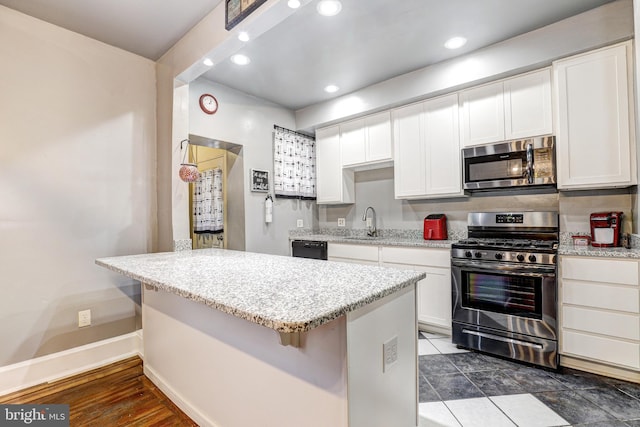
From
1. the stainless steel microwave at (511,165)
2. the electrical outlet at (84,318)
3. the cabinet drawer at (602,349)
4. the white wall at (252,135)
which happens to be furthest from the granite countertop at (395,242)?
the electrical outlet at (84,318)

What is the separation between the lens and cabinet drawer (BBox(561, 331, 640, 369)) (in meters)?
1.94

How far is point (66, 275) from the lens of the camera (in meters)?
2.26

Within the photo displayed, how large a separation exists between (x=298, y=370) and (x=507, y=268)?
1.99 m

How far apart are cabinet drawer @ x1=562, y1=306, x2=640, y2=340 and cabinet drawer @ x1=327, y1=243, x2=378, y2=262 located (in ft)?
5.28

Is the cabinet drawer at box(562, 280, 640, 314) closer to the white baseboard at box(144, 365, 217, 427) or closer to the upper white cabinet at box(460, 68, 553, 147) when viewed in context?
the upper white cabinet at box(460, 68, 553, 147)

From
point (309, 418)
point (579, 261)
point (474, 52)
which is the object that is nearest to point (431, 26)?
point (474, 52)

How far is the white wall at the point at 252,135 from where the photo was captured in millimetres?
3066

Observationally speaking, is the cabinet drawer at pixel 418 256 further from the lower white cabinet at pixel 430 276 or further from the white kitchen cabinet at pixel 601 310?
the white kitchen cabinet at pixel 601 310

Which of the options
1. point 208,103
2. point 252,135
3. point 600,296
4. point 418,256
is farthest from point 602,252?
point 208,103

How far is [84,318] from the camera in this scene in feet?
7.64

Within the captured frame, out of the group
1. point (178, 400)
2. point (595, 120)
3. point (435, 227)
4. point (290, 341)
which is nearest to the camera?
point (290, 341)

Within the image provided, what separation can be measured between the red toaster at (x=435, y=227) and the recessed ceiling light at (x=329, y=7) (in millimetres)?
2190

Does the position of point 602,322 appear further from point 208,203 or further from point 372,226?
point 208,203

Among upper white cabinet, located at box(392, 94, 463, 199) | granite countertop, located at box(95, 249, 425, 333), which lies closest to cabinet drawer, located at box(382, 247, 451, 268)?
upper white cabinet, located at box(392, 94, 463, 199)
